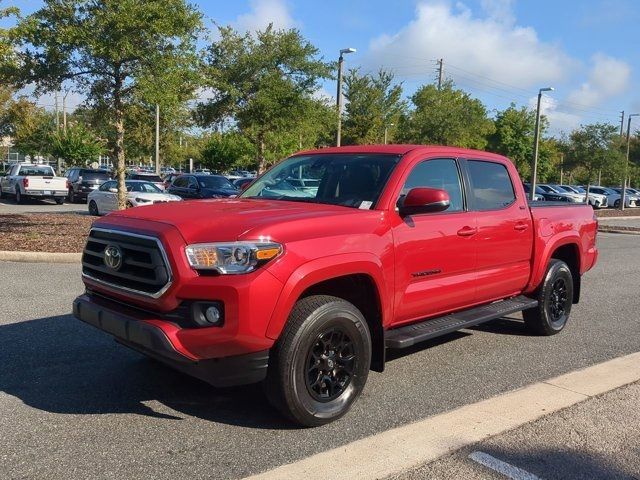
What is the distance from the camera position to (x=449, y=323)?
496cm

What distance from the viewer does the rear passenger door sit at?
211 inches

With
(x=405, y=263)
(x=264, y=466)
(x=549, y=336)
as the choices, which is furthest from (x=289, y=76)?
(x=264, y=466)

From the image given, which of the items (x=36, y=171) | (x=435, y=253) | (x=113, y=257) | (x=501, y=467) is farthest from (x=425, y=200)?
(x=36, y=171)

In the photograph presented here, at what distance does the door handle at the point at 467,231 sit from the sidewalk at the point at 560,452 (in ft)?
5.15

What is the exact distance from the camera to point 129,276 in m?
3.97

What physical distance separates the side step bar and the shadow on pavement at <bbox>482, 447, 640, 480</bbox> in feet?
3.38

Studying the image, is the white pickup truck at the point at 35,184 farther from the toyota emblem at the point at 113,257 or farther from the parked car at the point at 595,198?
the parked car at the point at 595,198

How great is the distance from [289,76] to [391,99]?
41.6 ft

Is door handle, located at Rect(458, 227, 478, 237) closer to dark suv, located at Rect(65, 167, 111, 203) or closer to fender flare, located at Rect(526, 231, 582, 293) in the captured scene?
fender flare, located at Rect(526, 231, 582, 293)

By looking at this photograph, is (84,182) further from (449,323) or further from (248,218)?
(248,218)

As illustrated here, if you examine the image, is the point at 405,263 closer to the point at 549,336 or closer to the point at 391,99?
the point at 549,336

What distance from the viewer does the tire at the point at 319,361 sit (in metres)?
3.76

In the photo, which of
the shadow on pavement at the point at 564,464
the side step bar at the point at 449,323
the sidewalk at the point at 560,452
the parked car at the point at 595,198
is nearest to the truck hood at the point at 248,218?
the side step bar at the point at 449,323

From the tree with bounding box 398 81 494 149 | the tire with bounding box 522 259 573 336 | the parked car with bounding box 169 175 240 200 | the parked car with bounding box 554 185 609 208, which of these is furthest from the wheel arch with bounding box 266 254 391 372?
the parked car with bounding box 554 185 609 208
